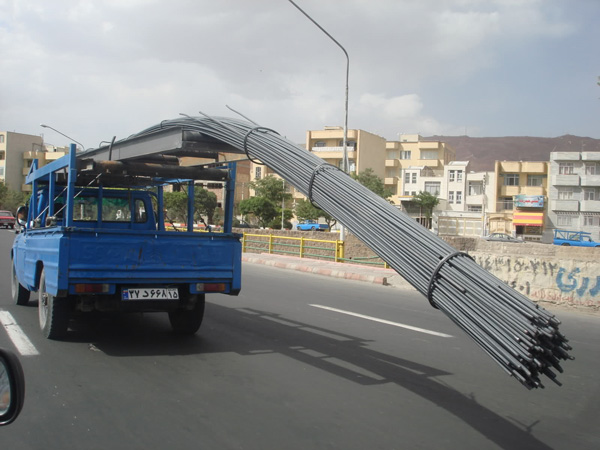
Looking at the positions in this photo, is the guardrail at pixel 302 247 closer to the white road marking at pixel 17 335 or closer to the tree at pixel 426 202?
the white road marking at pixel 17 335

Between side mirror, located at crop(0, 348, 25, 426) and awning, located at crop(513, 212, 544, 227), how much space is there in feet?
215

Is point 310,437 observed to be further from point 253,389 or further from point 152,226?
point 152,226

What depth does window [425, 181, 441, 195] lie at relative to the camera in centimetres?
7150

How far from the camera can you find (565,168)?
62562mm

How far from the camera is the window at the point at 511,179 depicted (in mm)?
69875

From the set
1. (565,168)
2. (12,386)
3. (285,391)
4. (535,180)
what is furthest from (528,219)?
(12,386)

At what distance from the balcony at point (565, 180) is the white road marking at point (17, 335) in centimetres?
6288

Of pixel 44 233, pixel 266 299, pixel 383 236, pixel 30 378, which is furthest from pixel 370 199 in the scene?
pixel 266 299

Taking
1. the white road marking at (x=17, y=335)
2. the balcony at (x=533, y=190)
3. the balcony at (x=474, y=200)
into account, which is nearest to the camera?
the white road marking at (x=17, y=335)

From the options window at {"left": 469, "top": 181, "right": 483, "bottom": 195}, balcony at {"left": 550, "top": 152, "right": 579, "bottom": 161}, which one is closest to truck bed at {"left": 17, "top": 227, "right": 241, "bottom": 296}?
balcony at {"left": 550, "top": 152, "right": 579, "bottom": 161}

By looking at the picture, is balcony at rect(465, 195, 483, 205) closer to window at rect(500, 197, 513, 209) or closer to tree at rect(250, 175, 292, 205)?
window at rect(500, 197, 513, 209)

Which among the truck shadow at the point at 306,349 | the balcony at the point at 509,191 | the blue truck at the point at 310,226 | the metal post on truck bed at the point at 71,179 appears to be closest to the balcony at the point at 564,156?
the balcony at the point at 509,191

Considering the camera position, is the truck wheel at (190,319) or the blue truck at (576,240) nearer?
the truck wheel at (190,319)

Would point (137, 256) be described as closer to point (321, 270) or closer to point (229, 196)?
point (229, 196)
